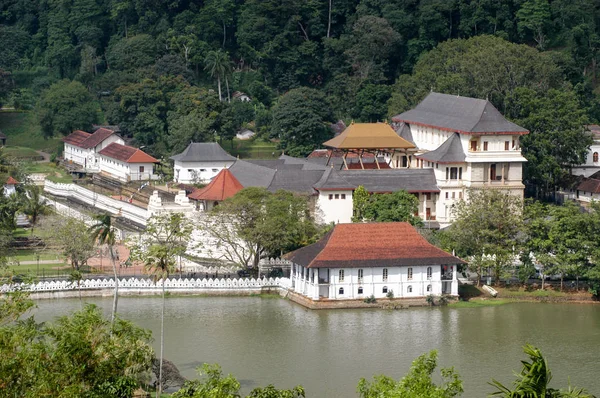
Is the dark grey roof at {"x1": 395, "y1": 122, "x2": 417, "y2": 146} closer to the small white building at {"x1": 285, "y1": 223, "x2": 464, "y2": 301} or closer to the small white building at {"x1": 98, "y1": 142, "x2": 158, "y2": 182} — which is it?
the small white building at {"x1": 98, "y1": 142, "x2": 158, "y2": 182}

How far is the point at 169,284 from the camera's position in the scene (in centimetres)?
5856

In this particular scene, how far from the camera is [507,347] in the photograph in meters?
51.7

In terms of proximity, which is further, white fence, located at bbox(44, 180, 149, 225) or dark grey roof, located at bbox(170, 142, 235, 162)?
dark grey roof, located at bbox(170, 142, 235, 162)

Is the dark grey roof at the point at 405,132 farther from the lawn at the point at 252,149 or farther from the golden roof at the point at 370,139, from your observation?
the lawn at the point at 252,149

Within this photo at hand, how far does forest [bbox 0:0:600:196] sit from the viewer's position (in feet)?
273

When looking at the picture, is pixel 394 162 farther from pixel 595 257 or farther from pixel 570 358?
pixel 570 358

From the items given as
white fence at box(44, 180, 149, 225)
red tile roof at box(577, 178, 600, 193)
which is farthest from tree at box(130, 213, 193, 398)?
red tile roof at box(577, 178, 600, 193)

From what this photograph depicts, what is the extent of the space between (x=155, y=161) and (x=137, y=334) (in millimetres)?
40623

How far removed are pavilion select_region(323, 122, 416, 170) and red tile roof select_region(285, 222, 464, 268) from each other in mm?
16119

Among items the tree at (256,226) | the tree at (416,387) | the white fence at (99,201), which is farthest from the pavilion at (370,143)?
the tree at (416,387)

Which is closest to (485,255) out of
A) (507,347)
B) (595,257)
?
(595,257)

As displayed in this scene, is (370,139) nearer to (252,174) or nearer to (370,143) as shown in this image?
(370,143)

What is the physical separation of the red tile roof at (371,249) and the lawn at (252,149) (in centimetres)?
2891

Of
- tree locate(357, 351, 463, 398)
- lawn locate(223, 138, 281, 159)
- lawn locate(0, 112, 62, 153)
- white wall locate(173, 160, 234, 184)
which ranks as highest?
lawn locate(0, 112, 62, 153)
